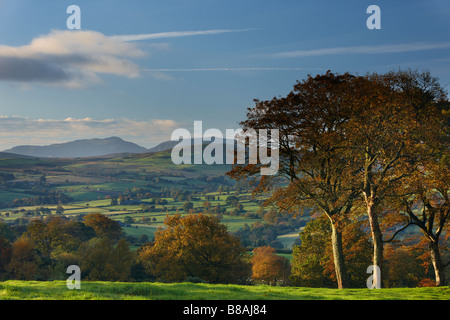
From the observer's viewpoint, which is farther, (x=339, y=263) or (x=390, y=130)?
(x=339, y=263)

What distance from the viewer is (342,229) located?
36.7 meters

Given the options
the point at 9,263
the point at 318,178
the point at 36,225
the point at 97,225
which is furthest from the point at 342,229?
the point at 97,225

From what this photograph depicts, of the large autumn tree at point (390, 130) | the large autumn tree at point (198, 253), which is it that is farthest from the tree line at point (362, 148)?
the large autumn tree at point (198, 253)

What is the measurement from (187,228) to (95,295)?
5814cm

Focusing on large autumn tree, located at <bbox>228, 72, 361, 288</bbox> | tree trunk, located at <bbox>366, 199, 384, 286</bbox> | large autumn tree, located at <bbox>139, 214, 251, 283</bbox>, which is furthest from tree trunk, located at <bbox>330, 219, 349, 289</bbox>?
large autumn tree, located at <bbox>139, 214, 251, 283</bbox>

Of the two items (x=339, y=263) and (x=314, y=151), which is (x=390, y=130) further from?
(x=339, y=263)

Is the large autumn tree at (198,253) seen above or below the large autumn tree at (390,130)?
below

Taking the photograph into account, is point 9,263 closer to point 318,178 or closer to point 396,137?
point 318,178

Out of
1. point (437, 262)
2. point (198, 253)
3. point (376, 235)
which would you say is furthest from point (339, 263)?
point (198, 253)

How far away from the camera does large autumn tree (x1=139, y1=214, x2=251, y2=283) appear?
71625 mm

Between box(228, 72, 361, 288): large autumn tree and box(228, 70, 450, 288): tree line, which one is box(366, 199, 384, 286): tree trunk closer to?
box(228, 70, 450, 288): tree line

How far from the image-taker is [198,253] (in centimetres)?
7394

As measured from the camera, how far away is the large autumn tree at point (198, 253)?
7162 centimetres

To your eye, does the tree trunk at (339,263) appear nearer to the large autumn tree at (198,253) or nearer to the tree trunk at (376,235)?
the tree trunk at (376,235)
